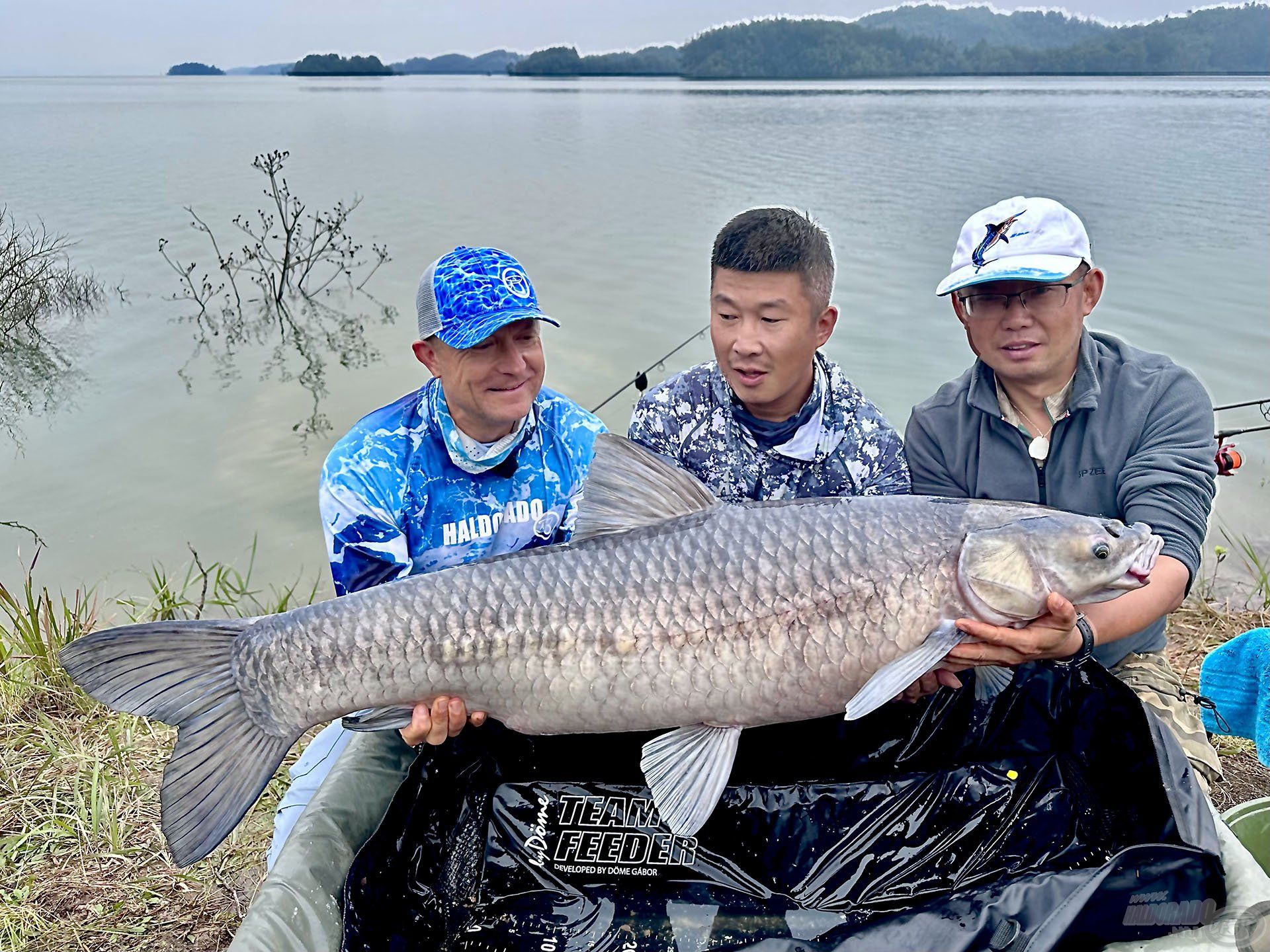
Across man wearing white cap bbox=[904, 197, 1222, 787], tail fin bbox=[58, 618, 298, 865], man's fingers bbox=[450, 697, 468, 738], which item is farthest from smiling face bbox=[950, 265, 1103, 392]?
tail fin bbox=[58, 618, 298, 865]

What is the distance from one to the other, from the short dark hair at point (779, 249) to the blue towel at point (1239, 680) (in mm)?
1423

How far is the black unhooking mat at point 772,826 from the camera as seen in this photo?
2191 mm

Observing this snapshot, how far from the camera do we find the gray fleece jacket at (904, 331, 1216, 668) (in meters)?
2.39

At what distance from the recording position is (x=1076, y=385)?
263 cm

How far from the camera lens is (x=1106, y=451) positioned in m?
2.57

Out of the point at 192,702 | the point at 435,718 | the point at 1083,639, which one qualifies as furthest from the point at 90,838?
the point at 1083,639

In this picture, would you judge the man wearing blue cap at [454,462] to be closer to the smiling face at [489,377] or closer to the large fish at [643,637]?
the smiling face at [489,377]

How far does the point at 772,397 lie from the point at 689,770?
40.4 inches

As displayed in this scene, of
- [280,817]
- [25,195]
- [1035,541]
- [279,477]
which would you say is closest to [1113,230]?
[279,477]

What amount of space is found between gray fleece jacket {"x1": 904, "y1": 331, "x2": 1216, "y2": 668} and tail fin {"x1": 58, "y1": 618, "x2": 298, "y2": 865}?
74.4 inches

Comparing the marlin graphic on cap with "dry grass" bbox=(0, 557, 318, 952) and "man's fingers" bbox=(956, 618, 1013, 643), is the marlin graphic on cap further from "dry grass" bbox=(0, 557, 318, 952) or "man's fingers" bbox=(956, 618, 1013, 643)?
"dry grass" bbox=(0, 557, 318, 952)

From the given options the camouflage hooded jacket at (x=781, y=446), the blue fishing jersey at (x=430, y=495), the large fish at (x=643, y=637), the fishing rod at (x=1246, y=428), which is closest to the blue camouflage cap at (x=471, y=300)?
the blue fishing jersey at (x=430, y=495)

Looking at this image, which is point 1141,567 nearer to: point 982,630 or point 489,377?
point 982,630

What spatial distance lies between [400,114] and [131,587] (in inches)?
1326
